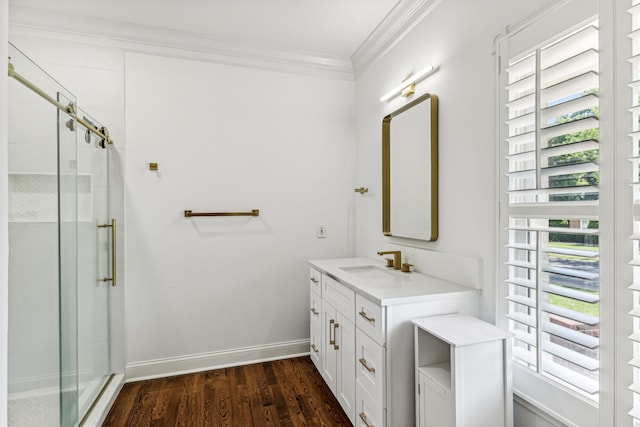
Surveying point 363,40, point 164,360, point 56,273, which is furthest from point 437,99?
point 164,360

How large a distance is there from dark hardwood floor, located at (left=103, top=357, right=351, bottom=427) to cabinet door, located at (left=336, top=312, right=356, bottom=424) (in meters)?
0.13

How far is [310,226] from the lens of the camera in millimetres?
2775

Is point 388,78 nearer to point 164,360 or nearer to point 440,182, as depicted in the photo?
point 440,182

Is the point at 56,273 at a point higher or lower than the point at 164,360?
higher

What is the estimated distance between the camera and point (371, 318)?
1504 mm

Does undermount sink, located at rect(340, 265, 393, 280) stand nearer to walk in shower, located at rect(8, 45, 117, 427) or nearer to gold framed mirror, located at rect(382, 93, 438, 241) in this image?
gold framed mirror, located at rect(382, 93, 438, 241)

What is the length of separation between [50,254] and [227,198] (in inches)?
48.8

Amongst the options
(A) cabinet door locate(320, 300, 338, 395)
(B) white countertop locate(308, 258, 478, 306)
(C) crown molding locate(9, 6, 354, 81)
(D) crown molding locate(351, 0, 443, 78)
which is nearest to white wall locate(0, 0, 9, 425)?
(B) white countertop locate(308, 258, 478, 306)

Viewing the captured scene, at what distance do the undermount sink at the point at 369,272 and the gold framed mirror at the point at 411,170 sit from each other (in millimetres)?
264

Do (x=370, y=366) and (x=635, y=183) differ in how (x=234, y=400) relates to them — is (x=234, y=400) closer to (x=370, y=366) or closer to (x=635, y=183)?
(x=370, y=366)

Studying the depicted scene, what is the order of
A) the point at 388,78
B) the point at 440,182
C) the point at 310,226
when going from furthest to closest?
the point at 310,226, the point at 388,78, the point at 440,182

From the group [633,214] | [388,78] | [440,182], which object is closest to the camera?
[633,214]

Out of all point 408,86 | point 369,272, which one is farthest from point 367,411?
point 408,86

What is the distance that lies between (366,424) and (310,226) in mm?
1528
